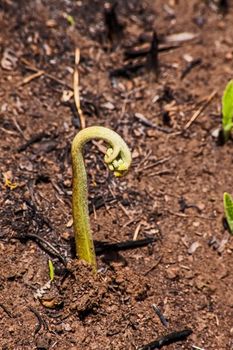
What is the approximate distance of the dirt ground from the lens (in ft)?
9.37

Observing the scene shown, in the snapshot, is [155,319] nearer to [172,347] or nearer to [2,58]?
[172,347]

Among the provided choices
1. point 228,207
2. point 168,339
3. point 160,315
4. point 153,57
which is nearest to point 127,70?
point 153,57

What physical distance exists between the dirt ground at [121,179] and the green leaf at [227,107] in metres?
0.14

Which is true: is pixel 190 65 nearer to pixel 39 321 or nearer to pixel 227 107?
pixel 227 107

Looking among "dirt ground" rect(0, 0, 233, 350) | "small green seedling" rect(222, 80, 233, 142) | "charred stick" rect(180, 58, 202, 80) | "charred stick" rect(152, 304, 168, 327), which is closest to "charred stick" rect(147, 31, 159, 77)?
"dirt ground" rect(0, 0, 233, 350)

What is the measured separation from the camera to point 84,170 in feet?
8.61

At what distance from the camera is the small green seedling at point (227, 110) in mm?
3518

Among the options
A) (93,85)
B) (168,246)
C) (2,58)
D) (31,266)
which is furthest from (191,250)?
(2,58)

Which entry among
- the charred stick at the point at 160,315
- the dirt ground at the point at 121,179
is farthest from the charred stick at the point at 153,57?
the charred stick at the point at 160,315

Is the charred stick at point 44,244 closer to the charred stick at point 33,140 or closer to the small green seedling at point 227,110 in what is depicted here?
the charred stick at point 33,140

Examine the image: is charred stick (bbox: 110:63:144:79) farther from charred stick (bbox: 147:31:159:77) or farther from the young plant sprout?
the young plant sprout

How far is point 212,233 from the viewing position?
3289mm

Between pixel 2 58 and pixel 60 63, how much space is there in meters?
0.35

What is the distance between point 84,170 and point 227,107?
1235 mm
